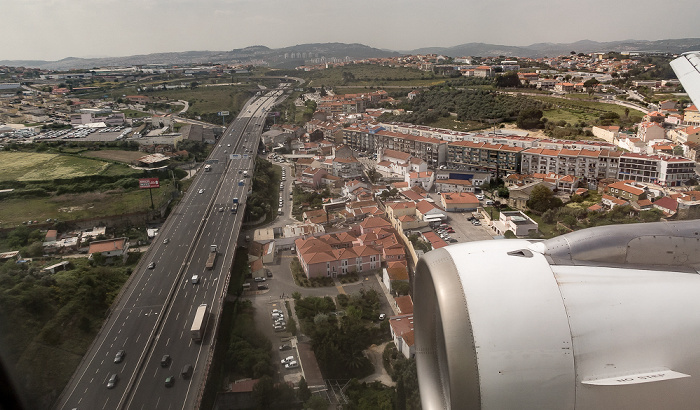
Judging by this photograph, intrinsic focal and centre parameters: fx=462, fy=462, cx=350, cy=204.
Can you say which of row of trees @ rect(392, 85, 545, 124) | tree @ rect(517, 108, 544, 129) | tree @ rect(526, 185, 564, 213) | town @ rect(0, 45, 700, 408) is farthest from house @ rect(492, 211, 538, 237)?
row of trees @ rect(392, 85, 545, 124)

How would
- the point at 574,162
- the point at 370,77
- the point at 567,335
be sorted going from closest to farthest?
the point at 567,335
the point at 574,162
the point at 370,77

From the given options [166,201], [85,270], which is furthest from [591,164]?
[85,270]

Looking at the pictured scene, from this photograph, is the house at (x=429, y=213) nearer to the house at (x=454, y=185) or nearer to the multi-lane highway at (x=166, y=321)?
the house at (x=454, y=185)

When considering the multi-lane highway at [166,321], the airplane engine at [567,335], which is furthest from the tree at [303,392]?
the airplane engine at [567,335]

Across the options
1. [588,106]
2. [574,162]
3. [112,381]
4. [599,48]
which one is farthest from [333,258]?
[599,48]

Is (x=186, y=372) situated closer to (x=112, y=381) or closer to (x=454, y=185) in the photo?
(x=112, y=381)

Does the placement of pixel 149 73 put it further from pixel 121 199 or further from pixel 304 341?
pixel 304 341
